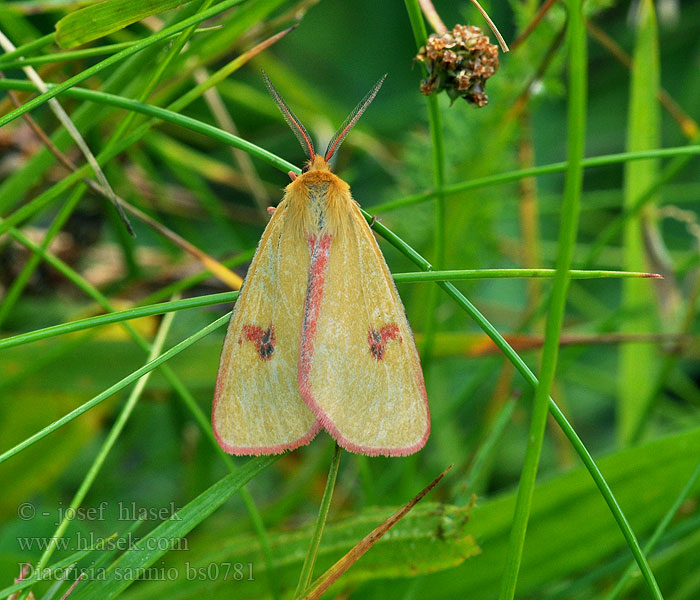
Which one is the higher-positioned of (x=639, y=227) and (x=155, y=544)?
(x=639, y=227)

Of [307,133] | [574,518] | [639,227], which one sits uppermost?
[307,133]

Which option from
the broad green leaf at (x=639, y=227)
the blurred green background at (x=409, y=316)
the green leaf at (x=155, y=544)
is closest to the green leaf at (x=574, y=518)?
the blurred green background at (x=409, y=316)

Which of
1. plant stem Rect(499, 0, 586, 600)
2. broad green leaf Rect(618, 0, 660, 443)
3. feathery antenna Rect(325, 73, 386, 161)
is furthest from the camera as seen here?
broad green leaf Rect(618, 0, 660, 443)

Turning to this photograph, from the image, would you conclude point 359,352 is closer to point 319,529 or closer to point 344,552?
point 319,529

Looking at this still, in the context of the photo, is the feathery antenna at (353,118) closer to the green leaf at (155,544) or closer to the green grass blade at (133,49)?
the green grass blade at (133,49)

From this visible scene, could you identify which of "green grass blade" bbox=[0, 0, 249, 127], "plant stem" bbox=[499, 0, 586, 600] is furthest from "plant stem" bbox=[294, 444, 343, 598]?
"green grass blade" bbox=[0, 0, 249, 127]

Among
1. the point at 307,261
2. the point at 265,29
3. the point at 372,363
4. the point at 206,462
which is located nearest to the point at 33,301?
the point at 206,462

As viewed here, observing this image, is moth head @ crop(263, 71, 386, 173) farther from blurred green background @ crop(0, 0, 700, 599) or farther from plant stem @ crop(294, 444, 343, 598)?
plant stem @ crop(294, 444, 343, 598)

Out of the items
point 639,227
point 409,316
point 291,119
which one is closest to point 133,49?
point 291,119
